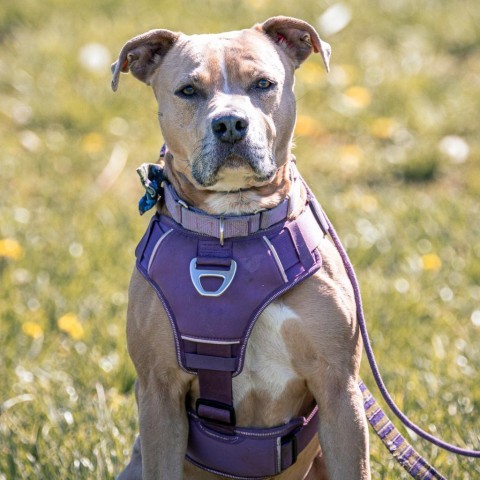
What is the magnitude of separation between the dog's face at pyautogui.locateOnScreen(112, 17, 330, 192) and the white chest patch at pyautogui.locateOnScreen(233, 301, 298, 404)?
1.53 ft

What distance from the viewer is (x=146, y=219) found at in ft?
19.8

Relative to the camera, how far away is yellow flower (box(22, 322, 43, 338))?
16.1 feet

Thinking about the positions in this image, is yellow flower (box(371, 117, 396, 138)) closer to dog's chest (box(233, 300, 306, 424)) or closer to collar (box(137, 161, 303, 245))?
collar (box(137, 161, 303, 245))

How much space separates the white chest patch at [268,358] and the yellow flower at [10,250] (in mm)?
2396

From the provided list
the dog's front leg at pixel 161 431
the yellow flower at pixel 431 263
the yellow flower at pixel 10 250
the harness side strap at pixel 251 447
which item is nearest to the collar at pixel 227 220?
the dog's front leg at pixel 161 431

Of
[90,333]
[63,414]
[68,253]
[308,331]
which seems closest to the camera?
[308,331]

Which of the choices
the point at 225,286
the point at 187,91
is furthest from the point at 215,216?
the point at 187,91

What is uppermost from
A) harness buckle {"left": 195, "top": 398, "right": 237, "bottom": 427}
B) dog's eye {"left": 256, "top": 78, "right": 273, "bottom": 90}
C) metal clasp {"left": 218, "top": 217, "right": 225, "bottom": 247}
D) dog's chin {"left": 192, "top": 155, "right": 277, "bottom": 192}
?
dog's eye {"left": 256, "top": 78, "right": 273, "bottom": 90}

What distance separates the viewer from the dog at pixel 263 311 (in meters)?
3.38

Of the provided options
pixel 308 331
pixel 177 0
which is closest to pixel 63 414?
pixel 308 331

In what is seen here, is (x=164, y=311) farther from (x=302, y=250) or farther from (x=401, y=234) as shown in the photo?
(x=401, y=234)

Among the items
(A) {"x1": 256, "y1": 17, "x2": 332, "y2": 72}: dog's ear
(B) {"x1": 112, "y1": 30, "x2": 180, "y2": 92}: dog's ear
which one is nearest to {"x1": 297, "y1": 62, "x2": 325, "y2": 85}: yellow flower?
(A) {"x1": 256, "y1": 17, "x2": 332, "y2": 72}: dog's ear

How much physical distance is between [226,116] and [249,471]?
127 cm

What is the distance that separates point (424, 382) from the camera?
4.47m
